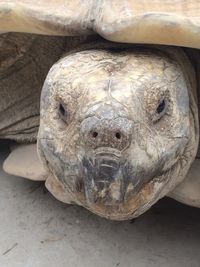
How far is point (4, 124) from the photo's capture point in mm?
3031

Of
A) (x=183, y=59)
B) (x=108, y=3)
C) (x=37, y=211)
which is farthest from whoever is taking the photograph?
(x=37, y=211)

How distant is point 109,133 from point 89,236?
2.67ft

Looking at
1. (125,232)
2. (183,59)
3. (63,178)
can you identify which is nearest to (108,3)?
(183,59)

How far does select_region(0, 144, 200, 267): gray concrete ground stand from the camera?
239cm

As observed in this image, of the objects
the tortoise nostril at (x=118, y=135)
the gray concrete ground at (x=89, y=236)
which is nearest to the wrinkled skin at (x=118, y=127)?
the tortoise nostril at (x=118, y=135)

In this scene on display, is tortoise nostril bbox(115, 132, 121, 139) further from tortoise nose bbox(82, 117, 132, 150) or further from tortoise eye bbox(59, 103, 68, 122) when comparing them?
tortoise eye bbox(59, 103, 68, 122)

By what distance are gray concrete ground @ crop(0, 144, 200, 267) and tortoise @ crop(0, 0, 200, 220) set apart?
193mm

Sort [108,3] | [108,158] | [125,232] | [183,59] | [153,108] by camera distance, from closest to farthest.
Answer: [108,158] → [153,108] → [108,3] → [183,59] → [125,232]

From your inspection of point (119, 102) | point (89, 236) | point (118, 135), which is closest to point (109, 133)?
point (118, 135)

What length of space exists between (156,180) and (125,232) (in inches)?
21.8

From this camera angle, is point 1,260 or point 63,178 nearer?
point 63,178

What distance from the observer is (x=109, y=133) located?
1.84 m

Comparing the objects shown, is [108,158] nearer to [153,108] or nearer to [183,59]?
[153,108]

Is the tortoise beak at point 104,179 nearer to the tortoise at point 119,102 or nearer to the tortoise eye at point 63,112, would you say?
the tortoise at point 119,102
